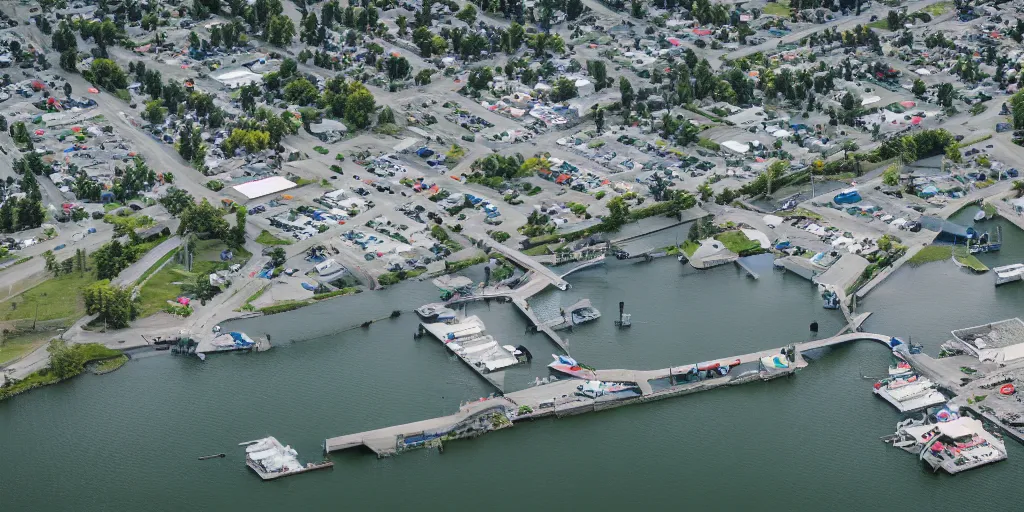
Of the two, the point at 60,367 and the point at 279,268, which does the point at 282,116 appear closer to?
the point at 279,268

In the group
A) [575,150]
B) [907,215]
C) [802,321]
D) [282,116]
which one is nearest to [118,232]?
[282,116]

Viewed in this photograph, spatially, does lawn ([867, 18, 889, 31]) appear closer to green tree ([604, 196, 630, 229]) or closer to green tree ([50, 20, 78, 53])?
green tree ([604, 196, 630, 229])

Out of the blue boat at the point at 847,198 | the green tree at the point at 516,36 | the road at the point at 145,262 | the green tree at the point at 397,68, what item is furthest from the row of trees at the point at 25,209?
the blue boat at the point at 847,198

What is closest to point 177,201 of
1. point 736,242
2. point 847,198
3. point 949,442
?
point 736,242

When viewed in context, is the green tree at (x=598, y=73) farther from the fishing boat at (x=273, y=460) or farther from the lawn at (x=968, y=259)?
the fishing boat at (x=273, y=460)

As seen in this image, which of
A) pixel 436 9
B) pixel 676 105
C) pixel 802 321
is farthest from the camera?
pixel 436 9

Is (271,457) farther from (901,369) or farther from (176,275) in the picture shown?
(901,369)
